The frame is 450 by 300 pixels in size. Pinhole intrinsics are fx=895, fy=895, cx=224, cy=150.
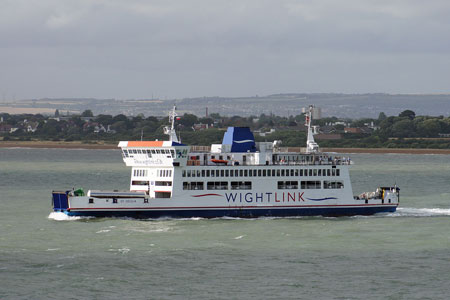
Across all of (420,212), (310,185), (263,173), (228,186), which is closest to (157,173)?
(228,186)

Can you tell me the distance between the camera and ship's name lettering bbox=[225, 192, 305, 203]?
58875mm

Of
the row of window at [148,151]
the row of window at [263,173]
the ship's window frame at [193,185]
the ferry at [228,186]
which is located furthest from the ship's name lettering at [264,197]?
the row of window at [148,151]

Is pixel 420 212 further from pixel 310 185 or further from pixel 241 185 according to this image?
pixel 241 185

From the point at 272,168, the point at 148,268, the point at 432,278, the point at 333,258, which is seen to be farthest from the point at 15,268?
the point at 272,168

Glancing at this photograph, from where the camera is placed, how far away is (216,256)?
147 feet

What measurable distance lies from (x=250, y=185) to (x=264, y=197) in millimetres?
1228

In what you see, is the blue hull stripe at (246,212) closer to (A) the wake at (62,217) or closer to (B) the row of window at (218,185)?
(A) the wake at (62,217)

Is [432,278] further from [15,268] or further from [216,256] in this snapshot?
[15,268]

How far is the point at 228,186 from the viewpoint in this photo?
5903 centimetres

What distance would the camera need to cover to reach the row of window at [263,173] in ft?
192

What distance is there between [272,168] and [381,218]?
8.02 m

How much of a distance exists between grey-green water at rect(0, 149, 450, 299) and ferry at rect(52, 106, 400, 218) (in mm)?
1068

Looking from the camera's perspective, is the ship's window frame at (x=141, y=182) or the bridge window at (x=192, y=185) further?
the ship's window frame at (x=141, y=182)

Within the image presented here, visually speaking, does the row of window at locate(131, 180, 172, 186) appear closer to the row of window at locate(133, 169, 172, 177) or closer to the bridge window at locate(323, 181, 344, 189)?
the row of window at locate(133, 169, 172, 177)
